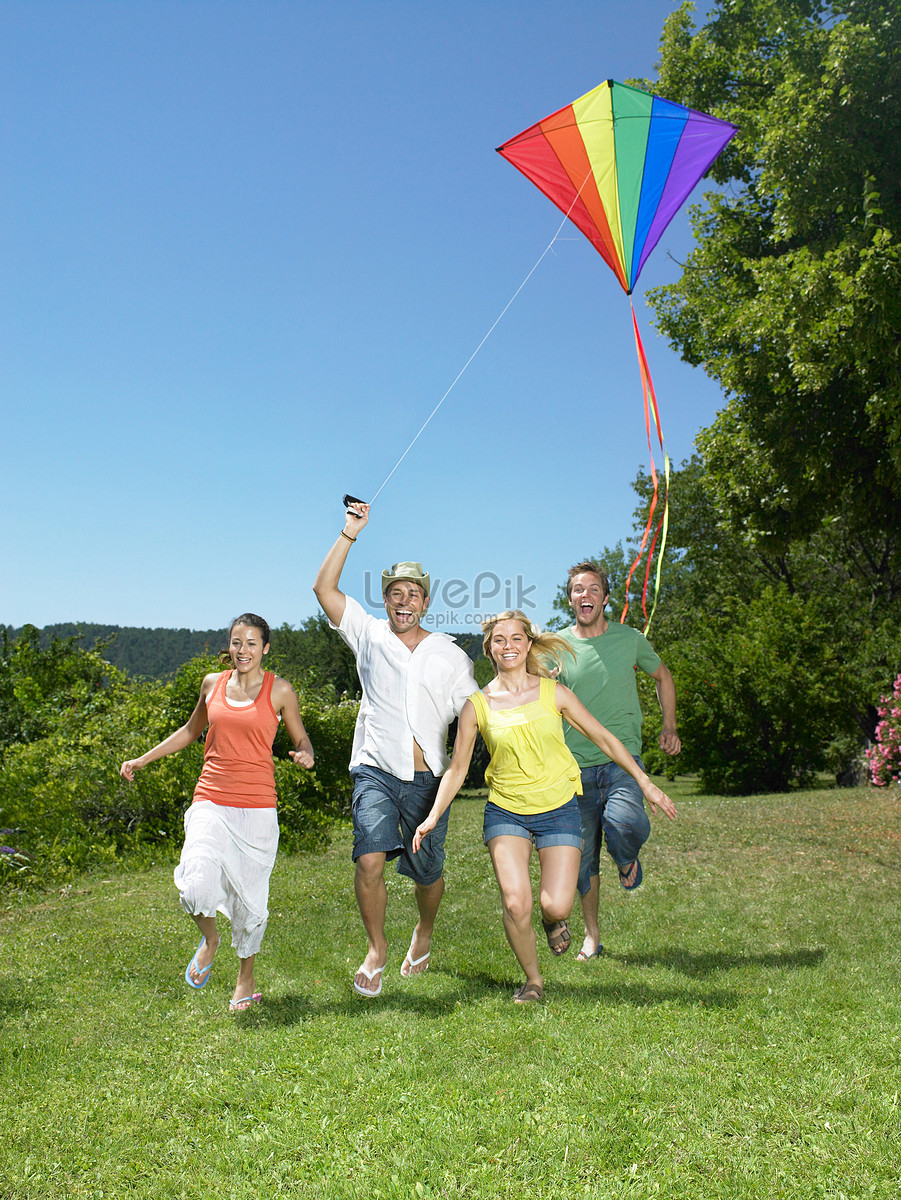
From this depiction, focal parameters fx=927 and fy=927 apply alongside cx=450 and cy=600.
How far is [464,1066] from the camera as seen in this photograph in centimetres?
413

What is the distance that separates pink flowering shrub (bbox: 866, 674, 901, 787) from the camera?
56.4 feet

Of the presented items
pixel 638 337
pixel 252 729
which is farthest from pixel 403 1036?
pixel 638 337

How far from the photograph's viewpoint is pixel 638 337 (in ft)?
24.9

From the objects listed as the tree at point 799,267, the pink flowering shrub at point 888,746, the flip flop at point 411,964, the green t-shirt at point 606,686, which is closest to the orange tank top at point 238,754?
the flip flop at point 411,964

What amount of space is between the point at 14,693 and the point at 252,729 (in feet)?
45.3

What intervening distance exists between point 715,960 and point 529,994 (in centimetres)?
167

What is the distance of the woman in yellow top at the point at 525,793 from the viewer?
506cm

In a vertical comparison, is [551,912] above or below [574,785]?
below

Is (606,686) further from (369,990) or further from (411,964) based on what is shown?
(369,990)

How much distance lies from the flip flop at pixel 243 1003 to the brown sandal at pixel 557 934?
1660 mm

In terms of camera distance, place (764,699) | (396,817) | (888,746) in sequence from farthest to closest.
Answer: (764,699) → (888,746) → (396,817)

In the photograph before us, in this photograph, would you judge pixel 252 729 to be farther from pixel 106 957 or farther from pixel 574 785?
pixel 106 957

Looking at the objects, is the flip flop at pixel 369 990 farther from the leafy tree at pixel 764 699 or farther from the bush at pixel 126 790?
the leafy tree at pixel 764 699

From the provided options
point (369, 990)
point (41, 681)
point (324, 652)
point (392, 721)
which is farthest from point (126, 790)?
point (324, 652)
